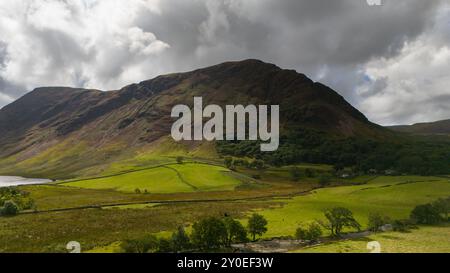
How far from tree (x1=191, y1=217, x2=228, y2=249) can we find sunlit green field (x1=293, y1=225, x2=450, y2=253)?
1321 cm

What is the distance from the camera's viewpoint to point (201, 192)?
460 ft

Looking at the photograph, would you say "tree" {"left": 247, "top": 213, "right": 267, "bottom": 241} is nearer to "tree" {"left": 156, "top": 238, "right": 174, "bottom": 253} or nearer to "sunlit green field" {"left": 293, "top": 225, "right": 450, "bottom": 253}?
"sunlit green field" {"left": 293, "top": 225, "right": 450, "bottom": 253}

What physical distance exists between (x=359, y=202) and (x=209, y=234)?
6343 centimetres

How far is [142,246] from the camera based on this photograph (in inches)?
2210

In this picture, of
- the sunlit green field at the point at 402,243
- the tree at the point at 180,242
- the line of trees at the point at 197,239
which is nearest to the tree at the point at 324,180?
the sunlit green field at the point at 402,243

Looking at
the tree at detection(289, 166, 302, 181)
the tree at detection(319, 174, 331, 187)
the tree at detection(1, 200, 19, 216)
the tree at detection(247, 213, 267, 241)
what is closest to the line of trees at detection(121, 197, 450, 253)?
the tree at detection(247, 213, 267, 241)

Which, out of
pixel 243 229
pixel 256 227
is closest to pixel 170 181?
pixel 256 227

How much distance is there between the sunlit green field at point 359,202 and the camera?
85.7m

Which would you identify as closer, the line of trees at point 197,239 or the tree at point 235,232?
the line of trees at point 197,239

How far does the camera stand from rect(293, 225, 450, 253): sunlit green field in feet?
183

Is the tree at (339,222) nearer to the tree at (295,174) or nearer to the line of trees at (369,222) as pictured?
the line of trees at (369,222)
